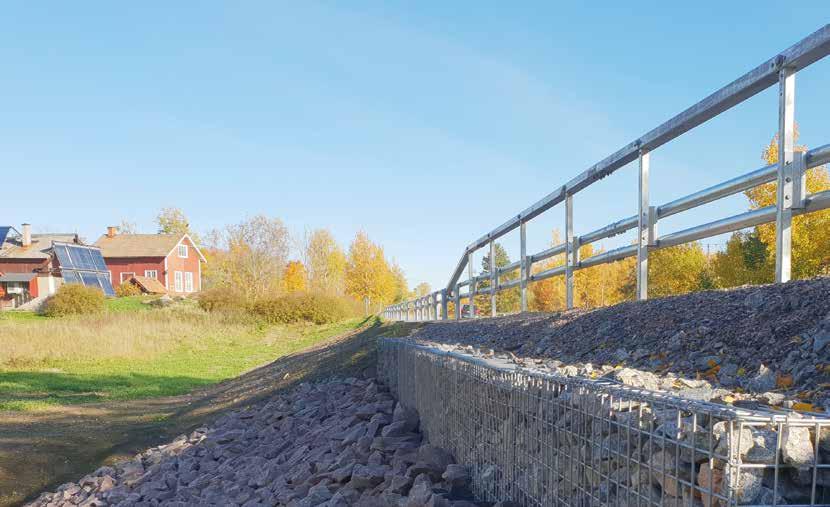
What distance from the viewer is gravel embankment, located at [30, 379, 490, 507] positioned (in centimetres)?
395

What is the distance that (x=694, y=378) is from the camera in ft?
9.21

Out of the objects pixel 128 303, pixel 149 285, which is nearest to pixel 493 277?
pixel 128 303

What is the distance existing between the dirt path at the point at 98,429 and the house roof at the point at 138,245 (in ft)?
131

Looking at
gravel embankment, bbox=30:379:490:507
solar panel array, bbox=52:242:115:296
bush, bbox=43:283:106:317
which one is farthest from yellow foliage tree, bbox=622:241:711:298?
solar panel array, bbox=52:242:115:296

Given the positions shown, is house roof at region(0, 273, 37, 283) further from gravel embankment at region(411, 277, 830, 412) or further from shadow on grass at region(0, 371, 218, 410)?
gravel embankment at region(411, 277, 830, 412)

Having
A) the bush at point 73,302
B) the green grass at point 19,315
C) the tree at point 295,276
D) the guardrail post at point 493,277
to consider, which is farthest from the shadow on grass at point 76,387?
the tree at point 295,276

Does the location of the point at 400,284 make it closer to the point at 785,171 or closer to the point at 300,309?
the point at 300,309

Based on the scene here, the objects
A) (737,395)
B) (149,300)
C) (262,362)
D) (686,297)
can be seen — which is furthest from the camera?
(149,300)

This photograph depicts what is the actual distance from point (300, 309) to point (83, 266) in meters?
22.3

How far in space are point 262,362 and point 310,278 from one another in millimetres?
42912

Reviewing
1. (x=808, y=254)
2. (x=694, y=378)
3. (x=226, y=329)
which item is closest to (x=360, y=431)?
(x=694, y=378)

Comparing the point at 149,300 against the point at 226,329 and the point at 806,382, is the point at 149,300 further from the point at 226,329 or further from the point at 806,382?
the point at 806,382

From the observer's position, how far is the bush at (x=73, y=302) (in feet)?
111

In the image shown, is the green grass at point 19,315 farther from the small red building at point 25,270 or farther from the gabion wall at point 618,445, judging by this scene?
the gabion wall at point 618,445
